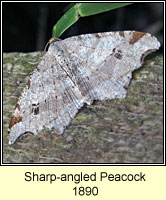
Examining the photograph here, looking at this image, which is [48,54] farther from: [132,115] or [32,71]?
[132,115]

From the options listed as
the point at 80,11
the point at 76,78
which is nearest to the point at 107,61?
the point at 76,78

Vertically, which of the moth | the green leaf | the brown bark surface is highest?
the green leaf

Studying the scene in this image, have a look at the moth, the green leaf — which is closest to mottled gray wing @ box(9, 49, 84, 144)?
the moth

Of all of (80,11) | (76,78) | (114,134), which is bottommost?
(114,134)

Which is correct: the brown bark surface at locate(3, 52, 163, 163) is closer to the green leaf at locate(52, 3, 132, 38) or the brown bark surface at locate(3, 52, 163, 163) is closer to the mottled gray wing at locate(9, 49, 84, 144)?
the mottled gray wing at locate(9, 49, 84, 144)

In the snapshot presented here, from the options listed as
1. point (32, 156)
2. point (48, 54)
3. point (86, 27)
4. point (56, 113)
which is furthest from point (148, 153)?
point (86, 27)

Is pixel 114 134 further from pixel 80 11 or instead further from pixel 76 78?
pixel 80 11

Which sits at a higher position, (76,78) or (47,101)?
(76,78)

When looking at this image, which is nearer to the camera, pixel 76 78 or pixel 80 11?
pixel 76 78
